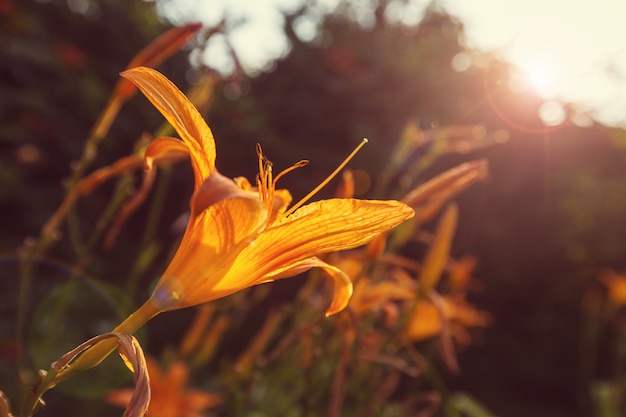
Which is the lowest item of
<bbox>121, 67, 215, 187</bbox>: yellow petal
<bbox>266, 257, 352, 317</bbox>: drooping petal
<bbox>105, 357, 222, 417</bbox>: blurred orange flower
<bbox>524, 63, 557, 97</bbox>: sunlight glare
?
<bbox>266, 257, 352, 317</bbox>: drooping petal

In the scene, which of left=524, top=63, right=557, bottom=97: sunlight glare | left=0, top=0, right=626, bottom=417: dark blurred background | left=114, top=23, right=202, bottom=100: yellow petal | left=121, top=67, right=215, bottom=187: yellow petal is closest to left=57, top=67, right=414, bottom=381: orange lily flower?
left=121, top=67, right=215, bottom=187: yellow petal

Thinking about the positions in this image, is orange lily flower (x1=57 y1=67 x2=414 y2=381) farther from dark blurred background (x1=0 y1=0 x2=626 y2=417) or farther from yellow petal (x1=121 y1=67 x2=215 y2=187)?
dark blurred background (x1=0 y1=0 x2=626 y2=417)

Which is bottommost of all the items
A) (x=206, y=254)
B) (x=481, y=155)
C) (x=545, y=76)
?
(x=206, y=254)

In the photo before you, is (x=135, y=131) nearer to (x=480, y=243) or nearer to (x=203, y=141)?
(x=480, y=243)

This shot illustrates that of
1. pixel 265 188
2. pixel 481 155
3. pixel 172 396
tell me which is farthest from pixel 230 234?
pixel 481 155

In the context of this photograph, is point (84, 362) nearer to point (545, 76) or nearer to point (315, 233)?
point (315, 233)

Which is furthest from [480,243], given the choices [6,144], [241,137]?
[6,144]
